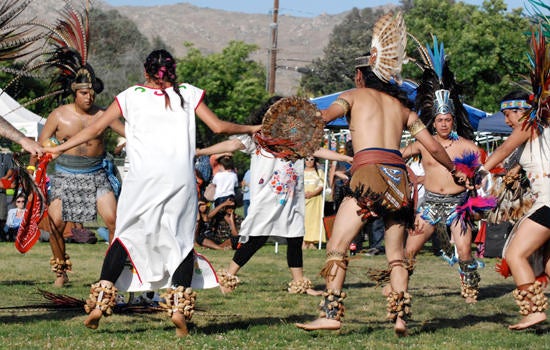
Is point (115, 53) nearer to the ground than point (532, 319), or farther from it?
farther from it

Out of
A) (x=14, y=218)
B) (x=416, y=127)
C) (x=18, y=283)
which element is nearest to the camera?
(x=416, y=127)

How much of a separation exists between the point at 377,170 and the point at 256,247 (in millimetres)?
3485

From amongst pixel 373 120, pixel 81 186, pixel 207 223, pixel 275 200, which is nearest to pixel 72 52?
pixel 81 186

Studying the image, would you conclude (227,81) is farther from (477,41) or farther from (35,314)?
(35,314)

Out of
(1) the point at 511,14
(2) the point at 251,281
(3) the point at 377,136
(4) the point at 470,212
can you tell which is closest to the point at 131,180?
(3) the point at 377,136

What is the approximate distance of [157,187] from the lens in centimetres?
663

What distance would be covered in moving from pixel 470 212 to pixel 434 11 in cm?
4281

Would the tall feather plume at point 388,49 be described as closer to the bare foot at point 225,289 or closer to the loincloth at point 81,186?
the bare foot at point 225,289

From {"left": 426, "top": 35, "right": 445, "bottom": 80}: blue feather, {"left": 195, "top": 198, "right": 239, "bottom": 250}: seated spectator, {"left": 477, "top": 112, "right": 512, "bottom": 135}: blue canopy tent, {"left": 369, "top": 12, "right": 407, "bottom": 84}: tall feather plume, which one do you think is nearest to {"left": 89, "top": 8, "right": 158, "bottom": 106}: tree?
{"left": 195, "top": 198, "right": 239, "bottom": 250}: seated spectator

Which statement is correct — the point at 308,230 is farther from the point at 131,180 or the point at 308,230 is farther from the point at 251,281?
the point at 131,180

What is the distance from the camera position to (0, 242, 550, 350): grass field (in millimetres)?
6531

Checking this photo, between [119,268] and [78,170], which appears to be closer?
[119,268]

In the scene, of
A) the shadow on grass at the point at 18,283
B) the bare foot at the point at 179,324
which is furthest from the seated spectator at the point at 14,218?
the bare foot at the point at 179,324

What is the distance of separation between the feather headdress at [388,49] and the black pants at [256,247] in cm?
325
